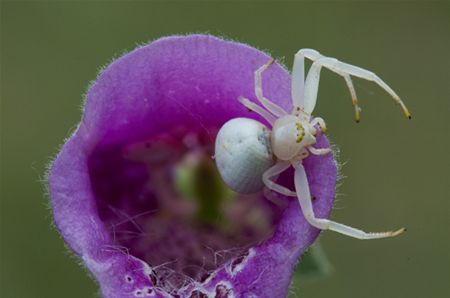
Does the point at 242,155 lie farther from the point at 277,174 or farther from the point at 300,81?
the point at 300,81

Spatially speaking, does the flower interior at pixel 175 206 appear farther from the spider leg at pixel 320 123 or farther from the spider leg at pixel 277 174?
the spider leg at pixel 320 123

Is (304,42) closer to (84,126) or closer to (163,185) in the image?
(163,185)

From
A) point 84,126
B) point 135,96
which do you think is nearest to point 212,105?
point 135,96

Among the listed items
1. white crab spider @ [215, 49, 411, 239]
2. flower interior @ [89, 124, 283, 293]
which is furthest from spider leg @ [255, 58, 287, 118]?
flower interior @ [89, 124, 283, 293]

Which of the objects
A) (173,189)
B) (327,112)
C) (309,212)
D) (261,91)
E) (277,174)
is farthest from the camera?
(327,112)

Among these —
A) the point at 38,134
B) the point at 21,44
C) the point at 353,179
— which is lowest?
the point at 353,179

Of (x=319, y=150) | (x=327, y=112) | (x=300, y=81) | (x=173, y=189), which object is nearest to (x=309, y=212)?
(x=319, y=150)
